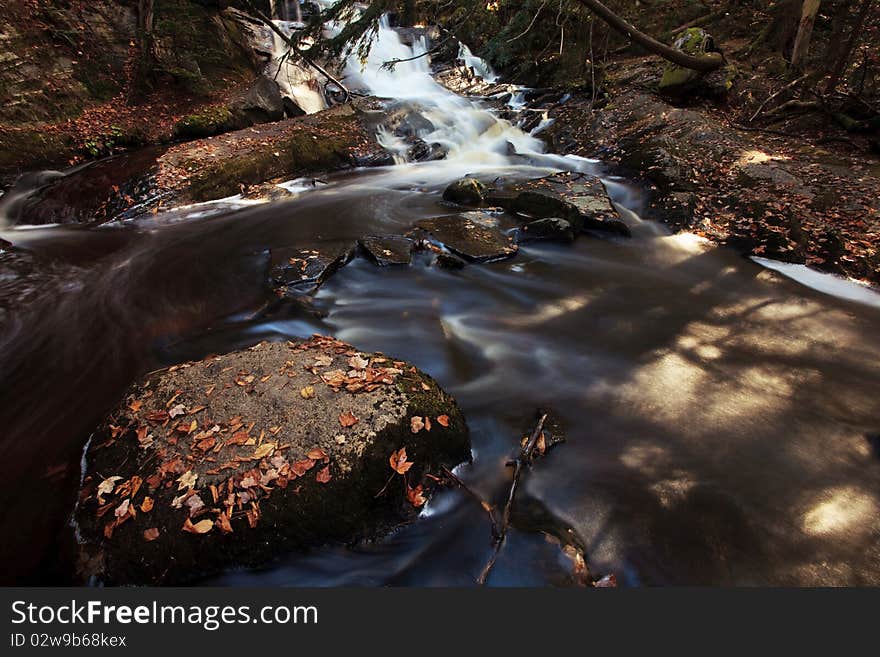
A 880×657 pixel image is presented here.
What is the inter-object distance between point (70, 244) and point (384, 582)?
26.2ft

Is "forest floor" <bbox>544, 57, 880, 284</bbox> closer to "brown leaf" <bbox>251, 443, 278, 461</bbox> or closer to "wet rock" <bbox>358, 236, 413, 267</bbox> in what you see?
"wet rock" <bbox>358, 236, 413, 267</bbox>

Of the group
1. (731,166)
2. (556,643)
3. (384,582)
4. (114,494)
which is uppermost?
(731,166)

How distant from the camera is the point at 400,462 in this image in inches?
113

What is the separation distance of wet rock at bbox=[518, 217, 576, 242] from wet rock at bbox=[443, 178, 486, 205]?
157 centimetres

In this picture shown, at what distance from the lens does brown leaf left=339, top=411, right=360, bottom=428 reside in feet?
9.29

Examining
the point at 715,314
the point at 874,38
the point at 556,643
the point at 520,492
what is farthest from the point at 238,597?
the point at 874,38

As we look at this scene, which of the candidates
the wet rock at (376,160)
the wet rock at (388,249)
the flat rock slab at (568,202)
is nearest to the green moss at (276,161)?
the wet rock at (376,160)

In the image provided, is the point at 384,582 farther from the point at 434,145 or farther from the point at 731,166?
the point at 434,145

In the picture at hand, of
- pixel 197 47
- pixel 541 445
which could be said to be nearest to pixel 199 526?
pixel 541 445

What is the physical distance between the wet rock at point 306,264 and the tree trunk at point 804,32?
12604mm

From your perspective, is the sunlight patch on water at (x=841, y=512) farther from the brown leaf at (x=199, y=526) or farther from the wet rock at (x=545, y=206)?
the wet rock at (x=545, y=206)

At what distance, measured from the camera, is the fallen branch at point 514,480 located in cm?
276

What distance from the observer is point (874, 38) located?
396 inches

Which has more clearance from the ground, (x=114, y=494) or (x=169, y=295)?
(x=114, y=494)
